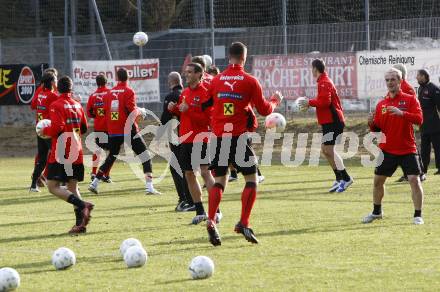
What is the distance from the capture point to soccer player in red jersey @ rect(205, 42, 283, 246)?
493 inches

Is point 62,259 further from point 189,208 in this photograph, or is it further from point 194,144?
point 189,208

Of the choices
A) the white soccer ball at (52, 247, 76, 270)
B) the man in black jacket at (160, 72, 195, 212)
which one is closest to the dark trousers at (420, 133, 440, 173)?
the man in black jacket at (160, 72, 195, 212)

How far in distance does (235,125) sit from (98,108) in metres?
9.81

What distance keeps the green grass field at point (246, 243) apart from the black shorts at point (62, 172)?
2.52ft

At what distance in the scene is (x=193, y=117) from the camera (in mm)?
14703

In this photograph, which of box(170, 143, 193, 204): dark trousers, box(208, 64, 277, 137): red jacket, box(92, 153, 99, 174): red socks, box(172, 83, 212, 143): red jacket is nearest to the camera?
box(208, 64, 277, 137): red jacket

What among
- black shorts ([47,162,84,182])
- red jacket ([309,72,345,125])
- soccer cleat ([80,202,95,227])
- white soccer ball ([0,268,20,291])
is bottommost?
soccer cleat ([80,202,95,227])

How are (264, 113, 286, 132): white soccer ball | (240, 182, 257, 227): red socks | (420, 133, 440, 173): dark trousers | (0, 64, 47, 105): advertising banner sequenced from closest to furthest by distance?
(240, 182, 257, 227): red socks
(264, 113, 286, 132): white soccer ball
(420, 133, 440, 173): dark trousers
(0, 64, 47, 105): advertising banner

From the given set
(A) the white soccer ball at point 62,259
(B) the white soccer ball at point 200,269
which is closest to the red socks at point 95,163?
(A) the white soccer ball at point 62,259

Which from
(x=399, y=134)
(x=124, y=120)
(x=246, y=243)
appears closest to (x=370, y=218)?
(x=399, y=134)

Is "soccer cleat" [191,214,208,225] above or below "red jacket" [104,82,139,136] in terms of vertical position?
below

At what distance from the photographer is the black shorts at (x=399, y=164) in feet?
45.6

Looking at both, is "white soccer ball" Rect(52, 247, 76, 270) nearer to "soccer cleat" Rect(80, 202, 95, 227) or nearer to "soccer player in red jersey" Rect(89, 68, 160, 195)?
"soccer cleat" Rect(80, 202, 95, 227)

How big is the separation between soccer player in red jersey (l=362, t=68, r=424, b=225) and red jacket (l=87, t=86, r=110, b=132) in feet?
29.2
